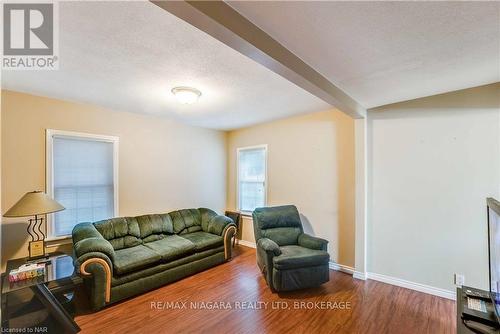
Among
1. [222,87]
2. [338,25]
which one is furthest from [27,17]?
[338,25]

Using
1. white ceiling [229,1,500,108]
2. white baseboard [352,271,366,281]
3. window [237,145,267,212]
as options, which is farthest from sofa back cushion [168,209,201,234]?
white ceiling [229,1,500,108]

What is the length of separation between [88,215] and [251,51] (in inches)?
128

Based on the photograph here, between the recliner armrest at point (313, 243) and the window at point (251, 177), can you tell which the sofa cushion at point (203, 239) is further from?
the recliner armrest at point (313, 243)

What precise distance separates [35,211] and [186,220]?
6.66 ft

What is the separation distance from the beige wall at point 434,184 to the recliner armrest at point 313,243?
70 cm

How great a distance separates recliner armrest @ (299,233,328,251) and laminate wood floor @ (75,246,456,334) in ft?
1.62

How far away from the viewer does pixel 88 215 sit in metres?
3.23

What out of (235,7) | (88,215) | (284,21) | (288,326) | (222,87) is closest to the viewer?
(235,7)

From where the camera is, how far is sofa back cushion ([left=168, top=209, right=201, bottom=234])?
3855 millimetres

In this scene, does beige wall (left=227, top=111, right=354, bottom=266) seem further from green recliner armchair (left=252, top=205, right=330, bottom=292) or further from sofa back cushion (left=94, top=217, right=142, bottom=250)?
sofa back cushion (left=94, top=217, right=142, bottom=250)

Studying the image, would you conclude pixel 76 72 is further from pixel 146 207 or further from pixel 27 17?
pixel 146 207

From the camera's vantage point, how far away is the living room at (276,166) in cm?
150

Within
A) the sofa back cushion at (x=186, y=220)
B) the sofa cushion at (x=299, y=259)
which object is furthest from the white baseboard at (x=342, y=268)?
the sofa back cushion at (x=186, y=220)

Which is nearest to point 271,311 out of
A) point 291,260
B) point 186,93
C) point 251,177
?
point 291,260
